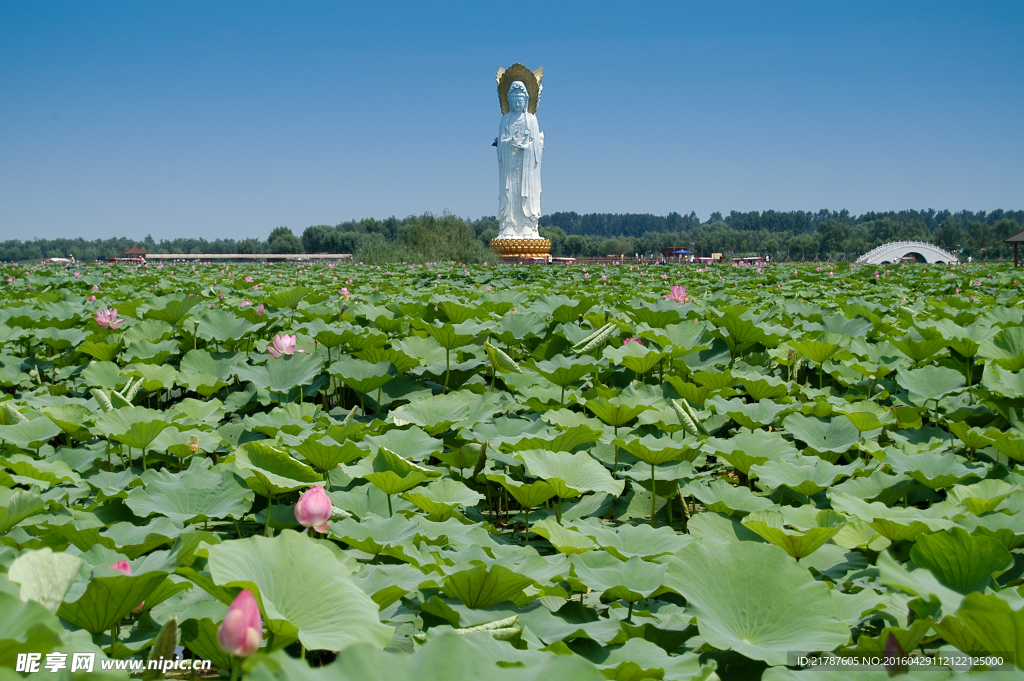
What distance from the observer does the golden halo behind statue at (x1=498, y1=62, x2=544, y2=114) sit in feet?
76.5

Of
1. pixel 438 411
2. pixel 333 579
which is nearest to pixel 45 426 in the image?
pixel 438 411

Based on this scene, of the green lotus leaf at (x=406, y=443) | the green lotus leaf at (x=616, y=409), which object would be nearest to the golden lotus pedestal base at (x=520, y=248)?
the green lotus leaf at (x=616, y=409)

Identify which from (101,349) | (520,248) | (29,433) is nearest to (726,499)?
(29,433)

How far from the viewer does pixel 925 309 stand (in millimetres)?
4594

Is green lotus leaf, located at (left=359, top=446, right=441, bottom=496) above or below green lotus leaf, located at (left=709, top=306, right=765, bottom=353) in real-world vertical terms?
below

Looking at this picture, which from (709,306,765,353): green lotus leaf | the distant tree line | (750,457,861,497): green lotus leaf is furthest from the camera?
the distant tree line

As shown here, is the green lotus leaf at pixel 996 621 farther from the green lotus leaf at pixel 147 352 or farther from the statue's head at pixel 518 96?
the statue's head at pixel 518 96

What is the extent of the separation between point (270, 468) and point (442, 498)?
407mm

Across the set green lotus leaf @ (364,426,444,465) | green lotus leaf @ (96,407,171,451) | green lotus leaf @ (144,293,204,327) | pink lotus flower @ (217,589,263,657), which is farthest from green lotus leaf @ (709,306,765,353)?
green lotus leaf @ (144,293,204,327)

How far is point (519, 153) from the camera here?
2406cm

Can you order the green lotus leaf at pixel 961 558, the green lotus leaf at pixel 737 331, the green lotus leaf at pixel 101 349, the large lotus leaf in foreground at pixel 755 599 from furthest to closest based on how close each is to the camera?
the green lotus leaf at pixel 101 349 < the green lotus leaf at pixel 737 331 < the green lotus leaf at pixel 961 558 < the large lotus leaf in foreground at pixel 755 599

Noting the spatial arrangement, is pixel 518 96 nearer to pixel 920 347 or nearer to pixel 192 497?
pixel 920 347

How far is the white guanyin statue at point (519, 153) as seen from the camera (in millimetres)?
23438

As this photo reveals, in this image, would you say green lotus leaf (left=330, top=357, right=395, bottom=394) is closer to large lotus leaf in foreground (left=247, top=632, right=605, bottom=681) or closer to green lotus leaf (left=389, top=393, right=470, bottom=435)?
green lotus leaf (left=389, top=393, right=470, bottom=435)
